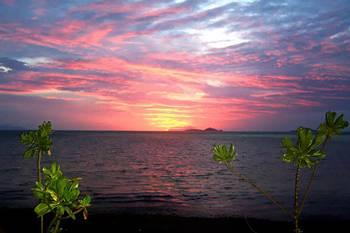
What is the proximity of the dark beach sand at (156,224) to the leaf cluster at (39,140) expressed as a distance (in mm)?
12904

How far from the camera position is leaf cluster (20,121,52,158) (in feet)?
16.4

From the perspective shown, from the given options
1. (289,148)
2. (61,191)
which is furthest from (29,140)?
(289,148)

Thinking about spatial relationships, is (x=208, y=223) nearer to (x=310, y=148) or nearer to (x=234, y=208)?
(x=234, y=208)

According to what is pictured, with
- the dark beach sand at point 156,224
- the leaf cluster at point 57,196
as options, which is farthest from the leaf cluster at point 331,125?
the dark beach sand at point 156,224

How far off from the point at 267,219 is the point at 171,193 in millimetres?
11819

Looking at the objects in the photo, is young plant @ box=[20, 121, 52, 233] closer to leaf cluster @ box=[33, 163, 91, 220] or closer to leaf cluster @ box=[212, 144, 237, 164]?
leaf cluster @ box=[33, 163, 91, 220]

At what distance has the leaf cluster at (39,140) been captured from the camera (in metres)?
4.99

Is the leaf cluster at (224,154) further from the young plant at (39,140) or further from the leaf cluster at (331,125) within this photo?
the young plant at (39,140)

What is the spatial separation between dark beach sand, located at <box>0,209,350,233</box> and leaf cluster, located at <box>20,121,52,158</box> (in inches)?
508

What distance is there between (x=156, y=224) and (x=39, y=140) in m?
14.6

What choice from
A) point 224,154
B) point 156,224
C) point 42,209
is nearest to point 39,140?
point 42,209

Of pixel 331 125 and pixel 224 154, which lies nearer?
pixel 331 125

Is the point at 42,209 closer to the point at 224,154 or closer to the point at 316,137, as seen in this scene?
the point at 224,154

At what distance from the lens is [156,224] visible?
1864 cm
